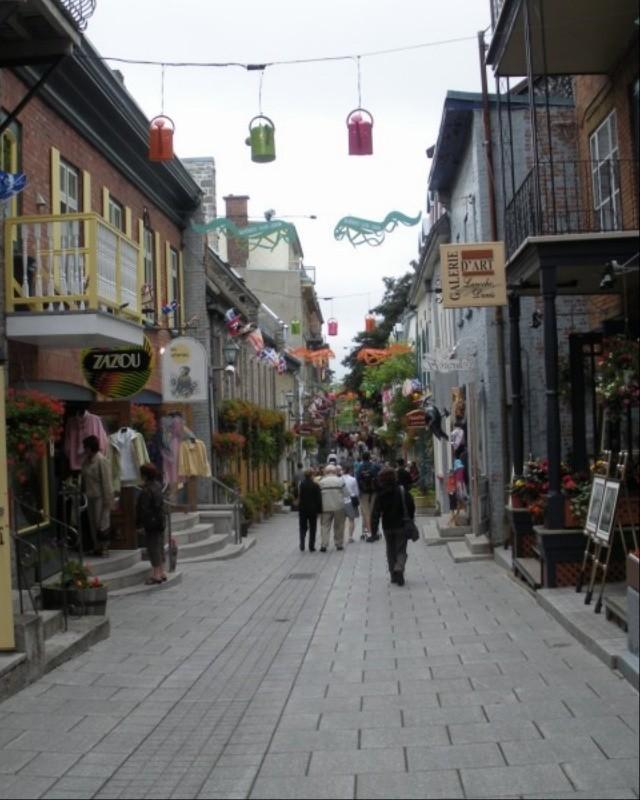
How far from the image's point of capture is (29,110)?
13953 mm

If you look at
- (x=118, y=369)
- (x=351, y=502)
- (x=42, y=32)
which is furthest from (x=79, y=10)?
(x=351, y=502)

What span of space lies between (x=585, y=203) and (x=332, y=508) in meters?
8.02

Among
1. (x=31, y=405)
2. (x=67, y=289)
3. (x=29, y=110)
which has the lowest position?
(x=31, y=405)

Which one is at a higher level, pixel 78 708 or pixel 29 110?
pixel 29 110

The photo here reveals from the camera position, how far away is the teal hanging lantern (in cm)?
1338

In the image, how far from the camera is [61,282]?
41.5 ft

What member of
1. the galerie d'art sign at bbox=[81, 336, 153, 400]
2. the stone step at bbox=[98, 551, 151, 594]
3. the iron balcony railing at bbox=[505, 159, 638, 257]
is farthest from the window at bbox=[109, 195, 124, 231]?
the iron balcony railing at bbox=[505, 159, 638, 257]

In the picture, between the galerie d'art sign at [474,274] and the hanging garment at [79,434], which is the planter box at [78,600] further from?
the galerie d'art sign at [474,274]

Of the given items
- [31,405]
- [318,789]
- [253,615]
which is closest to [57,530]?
[253,615]

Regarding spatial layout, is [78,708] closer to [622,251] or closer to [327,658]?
[327,658]

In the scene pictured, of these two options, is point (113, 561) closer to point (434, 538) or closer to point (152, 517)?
point (152, 517)

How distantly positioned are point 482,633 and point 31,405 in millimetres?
4996

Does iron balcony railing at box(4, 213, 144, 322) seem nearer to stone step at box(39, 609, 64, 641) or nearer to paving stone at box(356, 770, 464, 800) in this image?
stone step at box(39, 609, 64, 641)

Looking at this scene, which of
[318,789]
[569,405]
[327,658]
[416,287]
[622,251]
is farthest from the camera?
[416,287]
